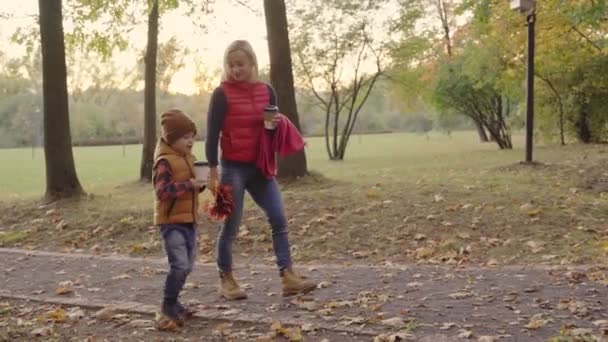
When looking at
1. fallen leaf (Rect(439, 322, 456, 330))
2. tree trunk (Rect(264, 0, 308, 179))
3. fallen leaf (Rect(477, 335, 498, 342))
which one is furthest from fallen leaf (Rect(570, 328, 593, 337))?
tree trunk (Rect(264, 0, 308, 179))

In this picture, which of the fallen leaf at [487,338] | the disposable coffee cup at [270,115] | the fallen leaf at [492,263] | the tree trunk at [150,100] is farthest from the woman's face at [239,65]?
the tree trunk at [150,100]

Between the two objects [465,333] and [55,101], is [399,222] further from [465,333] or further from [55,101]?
[55,101]

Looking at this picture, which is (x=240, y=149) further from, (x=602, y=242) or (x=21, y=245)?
(x=21, y=245)

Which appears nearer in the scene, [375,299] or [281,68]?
[375,299]

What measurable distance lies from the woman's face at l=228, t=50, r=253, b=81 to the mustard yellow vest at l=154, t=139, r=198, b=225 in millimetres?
756

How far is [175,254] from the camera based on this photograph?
4.71 metres

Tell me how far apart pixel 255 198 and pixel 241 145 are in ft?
1.60

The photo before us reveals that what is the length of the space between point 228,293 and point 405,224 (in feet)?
10.8

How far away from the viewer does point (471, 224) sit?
7910mm

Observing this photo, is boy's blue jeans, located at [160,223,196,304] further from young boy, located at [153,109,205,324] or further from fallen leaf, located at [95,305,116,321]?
fallen leaf, located at [95,305,116,321]

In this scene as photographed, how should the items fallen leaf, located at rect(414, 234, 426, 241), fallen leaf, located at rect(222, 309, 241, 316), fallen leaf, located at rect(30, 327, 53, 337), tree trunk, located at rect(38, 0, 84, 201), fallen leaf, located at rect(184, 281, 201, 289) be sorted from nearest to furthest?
1. fallen leaf, located at rect(30, 327, 53, 337)
2. fallen leaf, located at rect(222, 309, 241, 316)
3. fallen leaf, located at rect(184, 281, 201, 289)
4. fallen leaf, located at rect(414, 234, 426, 241)
5. tree trunk, located at rect(38, 0, 84, 201)

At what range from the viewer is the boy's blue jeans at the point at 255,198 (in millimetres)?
5219

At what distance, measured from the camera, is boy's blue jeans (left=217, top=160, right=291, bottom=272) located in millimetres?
5219

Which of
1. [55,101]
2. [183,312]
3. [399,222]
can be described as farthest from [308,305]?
[55,101]
